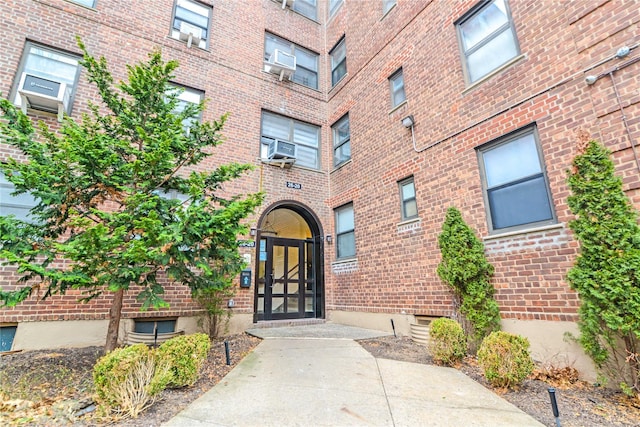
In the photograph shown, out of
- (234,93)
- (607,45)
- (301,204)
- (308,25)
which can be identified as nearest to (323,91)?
(308,25)

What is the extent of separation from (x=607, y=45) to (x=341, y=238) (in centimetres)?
664

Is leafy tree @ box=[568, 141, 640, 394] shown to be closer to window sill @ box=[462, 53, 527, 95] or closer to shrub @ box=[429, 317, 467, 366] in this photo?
shrub @ box=[429, 317, 467, 366]

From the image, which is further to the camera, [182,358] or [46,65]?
[46,65]

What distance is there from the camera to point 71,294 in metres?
5.70

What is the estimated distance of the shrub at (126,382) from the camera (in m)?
→ 2.90

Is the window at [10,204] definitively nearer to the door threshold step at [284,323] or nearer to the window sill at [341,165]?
the door threshold step at [284,323]

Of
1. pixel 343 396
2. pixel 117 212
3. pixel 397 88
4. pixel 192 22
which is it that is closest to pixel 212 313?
pixel 117 212

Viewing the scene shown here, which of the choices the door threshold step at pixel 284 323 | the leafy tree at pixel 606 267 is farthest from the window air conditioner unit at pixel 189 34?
the leafy tree at pixel 606 267

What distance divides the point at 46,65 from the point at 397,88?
7978 millimetres

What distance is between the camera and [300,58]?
34.9 ft

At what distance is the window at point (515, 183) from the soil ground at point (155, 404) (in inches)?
85.5

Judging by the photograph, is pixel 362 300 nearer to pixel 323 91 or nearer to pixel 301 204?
pixel 301 204

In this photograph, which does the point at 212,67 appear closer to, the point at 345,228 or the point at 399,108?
the point at 399,108

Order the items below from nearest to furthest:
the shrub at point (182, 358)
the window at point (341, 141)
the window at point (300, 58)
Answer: the shrub at point (182, 358) < the window at point (341, 141) < the window at point (300, 58)
